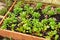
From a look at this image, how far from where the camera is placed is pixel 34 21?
8.79 feet

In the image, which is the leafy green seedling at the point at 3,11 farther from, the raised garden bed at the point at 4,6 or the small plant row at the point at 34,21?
the small plant row at the point at 34,21

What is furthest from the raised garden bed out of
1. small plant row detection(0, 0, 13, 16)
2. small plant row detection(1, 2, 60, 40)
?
small plant row detection(1, 2, 60, 40)

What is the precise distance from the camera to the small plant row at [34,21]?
2.60m

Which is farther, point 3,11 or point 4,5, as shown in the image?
point 4,5

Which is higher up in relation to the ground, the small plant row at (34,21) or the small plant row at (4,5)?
the small plant row at (4,5)

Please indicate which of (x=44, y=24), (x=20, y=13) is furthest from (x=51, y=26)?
(x=20, y=13)

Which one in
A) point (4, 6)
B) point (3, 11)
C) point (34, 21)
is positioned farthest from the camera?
point (4, 6)

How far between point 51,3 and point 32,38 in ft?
2.57

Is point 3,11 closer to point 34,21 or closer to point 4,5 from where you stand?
point 4,5

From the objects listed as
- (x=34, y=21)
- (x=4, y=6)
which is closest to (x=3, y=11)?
(x=4, y=6)

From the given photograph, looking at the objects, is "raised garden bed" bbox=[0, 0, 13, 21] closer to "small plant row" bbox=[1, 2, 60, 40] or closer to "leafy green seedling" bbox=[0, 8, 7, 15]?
"leafy green seedling" bbox=[0, 8, 7, 15]

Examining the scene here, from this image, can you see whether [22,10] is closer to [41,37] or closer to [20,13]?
[20,13]

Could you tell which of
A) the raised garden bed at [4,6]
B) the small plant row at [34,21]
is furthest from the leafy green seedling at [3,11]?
the small plant row at [34,21]

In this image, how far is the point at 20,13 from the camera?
2873mm
